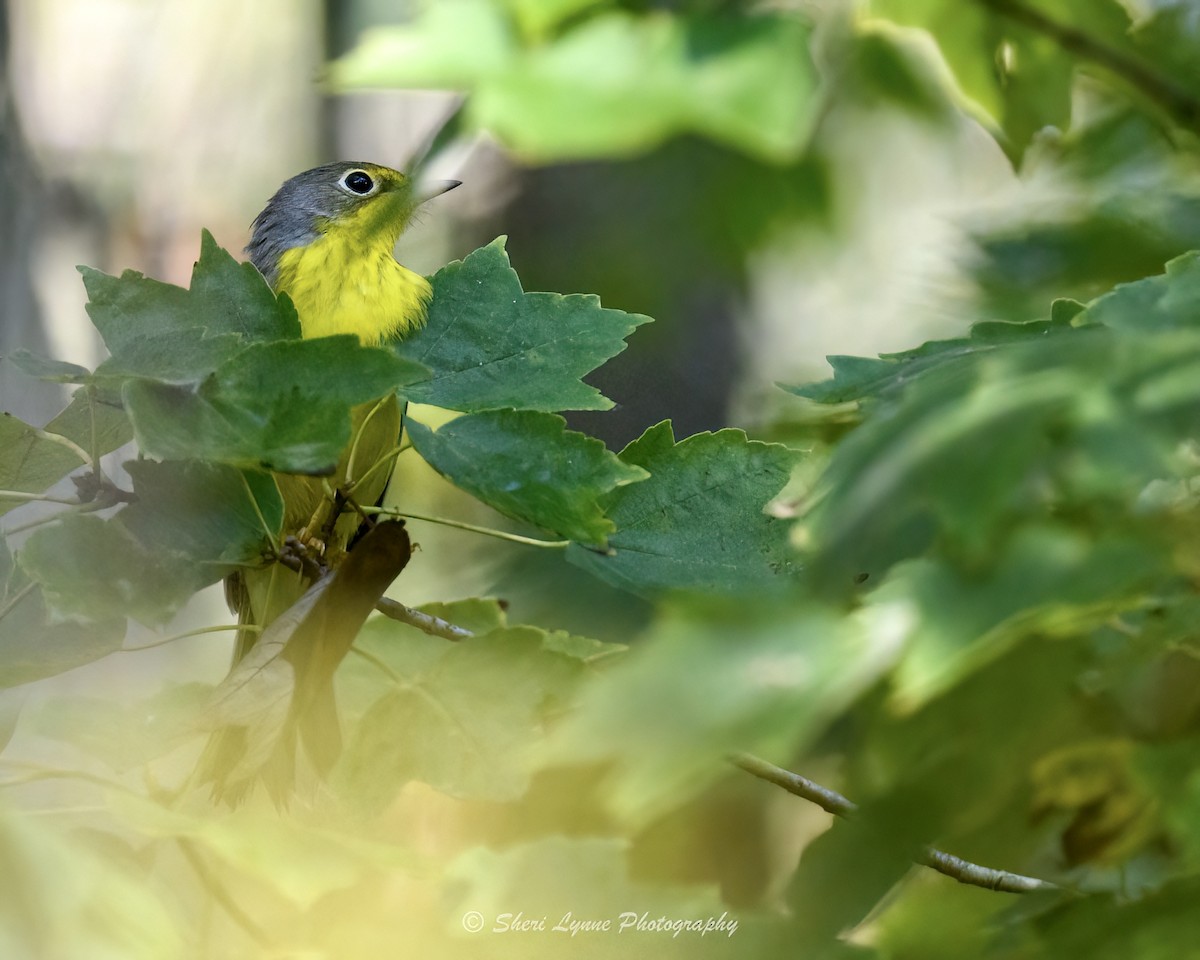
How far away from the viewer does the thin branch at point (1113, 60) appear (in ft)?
2.13

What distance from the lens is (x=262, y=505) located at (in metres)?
0.51

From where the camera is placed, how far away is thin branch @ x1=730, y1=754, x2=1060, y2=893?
521mm

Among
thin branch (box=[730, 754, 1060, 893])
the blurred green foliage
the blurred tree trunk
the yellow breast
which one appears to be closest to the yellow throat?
the yellow breast

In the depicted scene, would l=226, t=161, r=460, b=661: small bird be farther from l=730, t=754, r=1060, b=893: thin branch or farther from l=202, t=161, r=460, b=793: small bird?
l=730, t=754, r=1060, b=893: thin branch

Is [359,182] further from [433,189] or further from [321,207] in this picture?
[433,189]

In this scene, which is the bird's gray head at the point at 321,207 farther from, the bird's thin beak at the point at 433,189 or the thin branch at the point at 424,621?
the thin branch at the point at 424,621

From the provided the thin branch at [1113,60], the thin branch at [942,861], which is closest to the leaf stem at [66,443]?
the thin branch at [942,861]

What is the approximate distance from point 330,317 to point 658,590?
0.48 meters

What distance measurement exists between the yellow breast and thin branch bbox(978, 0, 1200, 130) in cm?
37

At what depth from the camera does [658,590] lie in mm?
503

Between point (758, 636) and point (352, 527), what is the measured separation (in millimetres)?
495

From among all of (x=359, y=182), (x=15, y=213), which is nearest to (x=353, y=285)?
(x=359, y=182)

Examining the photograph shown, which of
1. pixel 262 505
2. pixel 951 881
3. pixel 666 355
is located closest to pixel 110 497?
pixel 262 505

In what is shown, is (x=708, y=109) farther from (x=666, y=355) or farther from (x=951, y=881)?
Result: (x=666, y=355)
